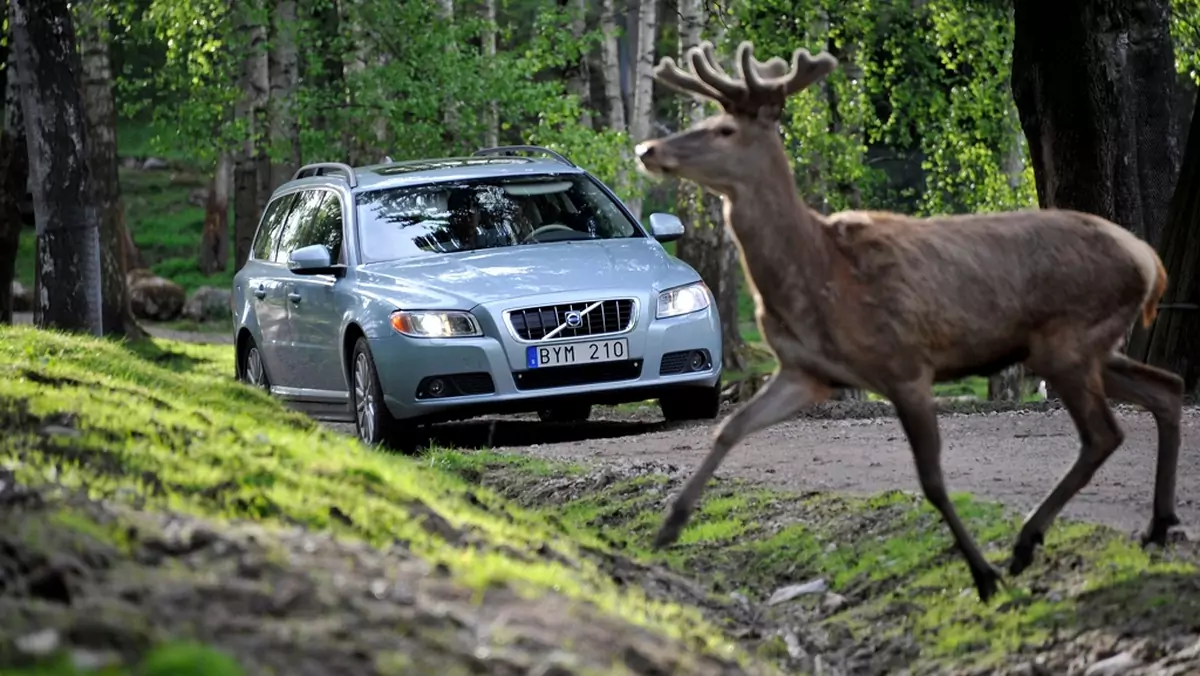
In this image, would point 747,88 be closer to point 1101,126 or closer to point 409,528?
point 409,528

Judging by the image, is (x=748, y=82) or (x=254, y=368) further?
(x=254, y=368)

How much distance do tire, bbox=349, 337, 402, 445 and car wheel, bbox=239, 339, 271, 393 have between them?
2.02m

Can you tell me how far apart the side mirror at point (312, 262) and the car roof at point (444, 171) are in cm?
78

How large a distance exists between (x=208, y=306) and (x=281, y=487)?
94.8 ft

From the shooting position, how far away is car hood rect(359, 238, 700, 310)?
44.2 feet

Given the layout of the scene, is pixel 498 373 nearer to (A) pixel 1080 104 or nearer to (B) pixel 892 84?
(A) pixel 1080 104

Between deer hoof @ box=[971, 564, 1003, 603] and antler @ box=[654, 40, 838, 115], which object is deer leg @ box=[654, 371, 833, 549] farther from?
antler @ box=[654, 40, 838, 115]

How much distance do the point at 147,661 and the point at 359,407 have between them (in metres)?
9.59

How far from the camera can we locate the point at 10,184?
22.9m

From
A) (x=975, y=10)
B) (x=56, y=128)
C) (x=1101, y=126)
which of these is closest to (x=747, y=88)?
(x=1101, y=126)

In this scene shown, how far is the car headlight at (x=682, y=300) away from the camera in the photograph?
45.1 ft

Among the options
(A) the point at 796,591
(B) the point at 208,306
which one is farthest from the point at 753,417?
(B) the point at 208,306

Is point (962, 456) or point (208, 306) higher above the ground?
point (962, 456)

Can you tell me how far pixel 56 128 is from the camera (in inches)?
701
